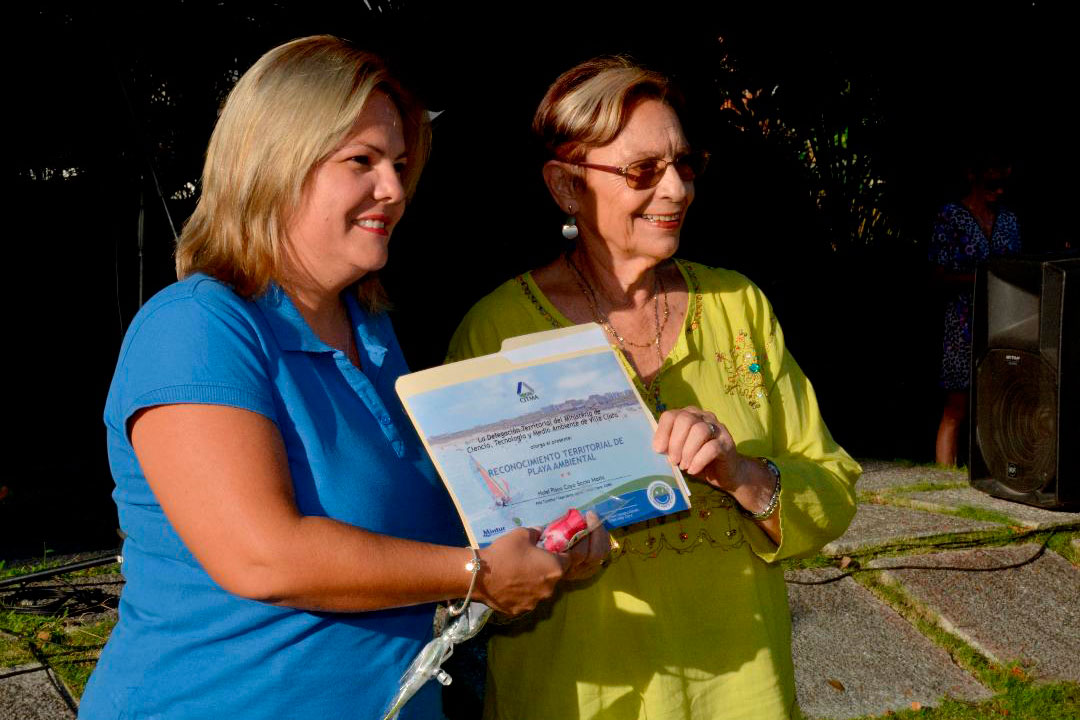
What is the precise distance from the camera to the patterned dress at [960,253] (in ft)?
19.6

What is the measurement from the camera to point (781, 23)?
5.58 metres

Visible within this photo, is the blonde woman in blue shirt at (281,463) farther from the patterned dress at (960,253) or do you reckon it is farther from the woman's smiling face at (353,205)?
the patterned dress at (960,253)

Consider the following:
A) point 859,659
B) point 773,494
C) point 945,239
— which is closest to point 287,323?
point 773,494

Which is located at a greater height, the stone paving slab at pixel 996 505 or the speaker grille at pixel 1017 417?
the speaker grille at pixel 1017 417

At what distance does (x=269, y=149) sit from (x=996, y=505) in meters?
4.67

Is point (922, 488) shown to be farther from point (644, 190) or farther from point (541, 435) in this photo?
point (541, 435)

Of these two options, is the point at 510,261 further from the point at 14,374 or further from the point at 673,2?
the point at 14,374

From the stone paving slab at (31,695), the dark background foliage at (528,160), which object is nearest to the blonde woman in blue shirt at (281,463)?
the dark background foliage at (528,160)

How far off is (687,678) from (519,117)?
243 cm

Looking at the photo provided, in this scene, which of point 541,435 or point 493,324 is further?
point 493,324

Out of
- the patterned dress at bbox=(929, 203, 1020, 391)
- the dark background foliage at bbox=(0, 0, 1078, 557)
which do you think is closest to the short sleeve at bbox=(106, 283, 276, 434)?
the dark background foliage at bbox=(0, 0, 1078, 557)

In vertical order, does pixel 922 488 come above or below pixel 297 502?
below

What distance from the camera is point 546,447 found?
170 centimetres

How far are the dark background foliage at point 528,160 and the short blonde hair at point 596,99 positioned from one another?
10.2 inches
